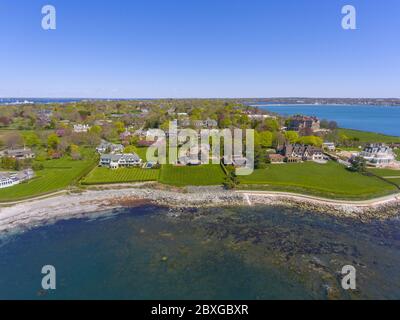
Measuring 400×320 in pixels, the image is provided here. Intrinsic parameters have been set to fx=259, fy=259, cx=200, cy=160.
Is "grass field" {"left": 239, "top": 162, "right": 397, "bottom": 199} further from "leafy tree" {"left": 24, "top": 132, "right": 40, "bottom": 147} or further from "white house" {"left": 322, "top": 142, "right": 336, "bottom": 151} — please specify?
"leafy tree" {"left": 24, "top": 132, "right": 40, "bottom": 147}

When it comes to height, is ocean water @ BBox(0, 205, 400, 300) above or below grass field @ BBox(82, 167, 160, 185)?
below

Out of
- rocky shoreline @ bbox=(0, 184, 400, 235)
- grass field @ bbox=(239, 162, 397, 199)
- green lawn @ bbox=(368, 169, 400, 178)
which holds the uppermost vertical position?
green lawn @ bbox=(368, 169, 400, 178)

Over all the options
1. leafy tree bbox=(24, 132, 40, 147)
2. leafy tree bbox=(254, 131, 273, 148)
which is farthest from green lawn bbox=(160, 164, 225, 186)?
leafy tree bbox=(24, 132, 40, 147)

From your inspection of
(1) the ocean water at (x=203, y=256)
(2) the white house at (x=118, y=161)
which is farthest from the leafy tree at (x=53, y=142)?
(1) the ocean water at (x=203, y=256)

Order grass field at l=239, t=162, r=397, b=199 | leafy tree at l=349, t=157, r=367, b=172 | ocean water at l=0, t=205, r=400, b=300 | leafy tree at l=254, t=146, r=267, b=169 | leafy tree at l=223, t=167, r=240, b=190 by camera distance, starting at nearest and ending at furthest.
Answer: ocean water at l=0, t=205, r=400, b=300 < grass field at l=239, t=162, r=397, b=199 < leafy tree at l=223, t=167, r=240, b=190 < leafy tree at l=349, t=157, r=367, b=172 < leafy tree at l=254, t=146, r=267, b=169

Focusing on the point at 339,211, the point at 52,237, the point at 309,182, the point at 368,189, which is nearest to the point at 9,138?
the point at 52,237
